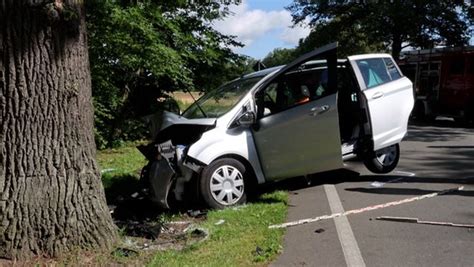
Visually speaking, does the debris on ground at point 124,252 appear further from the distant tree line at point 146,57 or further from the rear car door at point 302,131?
the distant tree line at point 146,57

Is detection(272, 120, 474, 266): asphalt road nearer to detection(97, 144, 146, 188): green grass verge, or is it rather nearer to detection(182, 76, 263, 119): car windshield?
detection(182, 76, 263, 119): car windshield

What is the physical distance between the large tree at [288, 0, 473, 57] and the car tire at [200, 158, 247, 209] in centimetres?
2491

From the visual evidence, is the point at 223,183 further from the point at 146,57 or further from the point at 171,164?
the point at 146,57

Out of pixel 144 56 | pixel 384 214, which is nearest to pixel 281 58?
pixel 144 56

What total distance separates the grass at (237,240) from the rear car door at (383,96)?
1.81 m

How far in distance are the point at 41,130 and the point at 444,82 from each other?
19.1 meters

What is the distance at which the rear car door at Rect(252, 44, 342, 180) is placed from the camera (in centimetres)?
755

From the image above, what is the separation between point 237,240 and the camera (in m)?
5.71

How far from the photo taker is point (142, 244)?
5.63 metres

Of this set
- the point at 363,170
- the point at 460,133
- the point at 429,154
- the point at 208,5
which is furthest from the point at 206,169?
the point at 460,133

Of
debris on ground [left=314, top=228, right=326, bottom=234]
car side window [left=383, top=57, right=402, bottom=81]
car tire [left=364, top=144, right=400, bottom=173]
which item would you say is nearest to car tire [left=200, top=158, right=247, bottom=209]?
debris on ground [left=314, top=228, right=326, bottom=234]

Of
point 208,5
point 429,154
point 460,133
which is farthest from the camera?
point 460,133

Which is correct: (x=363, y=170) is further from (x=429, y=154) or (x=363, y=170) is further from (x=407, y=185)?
(x=429, y=154)

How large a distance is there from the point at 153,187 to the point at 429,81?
721 inches
